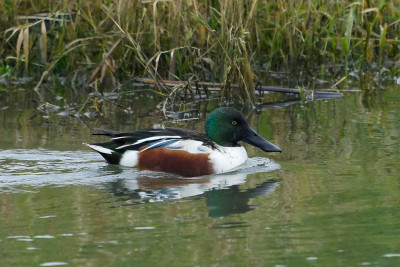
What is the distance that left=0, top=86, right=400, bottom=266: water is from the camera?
4457 millimetres

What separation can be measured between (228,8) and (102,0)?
71.5 inches

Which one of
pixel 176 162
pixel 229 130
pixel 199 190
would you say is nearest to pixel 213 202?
pixel 199 190

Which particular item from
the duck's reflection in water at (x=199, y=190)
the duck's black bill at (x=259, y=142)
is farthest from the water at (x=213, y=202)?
the duck's black bill at (x=259, y=142)

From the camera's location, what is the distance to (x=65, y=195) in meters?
6.00

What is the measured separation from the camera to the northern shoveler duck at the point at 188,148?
688 centimetres

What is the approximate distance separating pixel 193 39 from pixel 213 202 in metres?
4.14

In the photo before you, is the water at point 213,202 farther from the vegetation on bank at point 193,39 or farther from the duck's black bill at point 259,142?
the vegetation on bank at point 193,39

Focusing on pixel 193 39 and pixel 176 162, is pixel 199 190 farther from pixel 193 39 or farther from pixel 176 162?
pixel 193 39

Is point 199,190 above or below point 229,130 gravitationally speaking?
below

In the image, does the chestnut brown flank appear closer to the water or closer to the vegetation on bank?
the water

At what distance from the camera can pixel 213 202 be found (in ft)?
18.9

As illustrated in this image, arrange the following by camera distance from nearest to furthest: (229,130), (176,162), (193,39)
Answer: (176,162), (229,130), (193,39)

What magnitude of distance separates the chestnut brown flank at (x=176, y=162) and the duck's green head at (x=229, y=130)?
40 centimetres

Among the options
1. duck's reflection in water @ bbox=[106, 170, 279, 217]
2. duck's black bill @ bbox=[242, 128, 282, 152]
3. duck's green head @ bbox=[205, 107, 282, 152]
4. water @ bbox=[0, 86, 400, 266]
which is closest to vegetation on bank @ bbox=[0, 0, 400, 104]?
water @ bbox=[0, 86, 400, 266]
